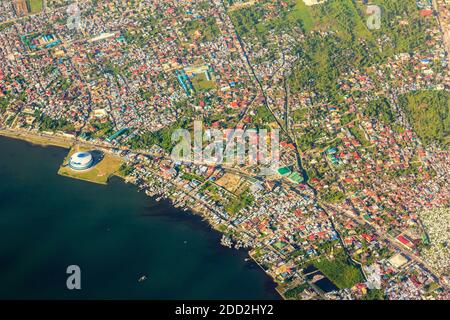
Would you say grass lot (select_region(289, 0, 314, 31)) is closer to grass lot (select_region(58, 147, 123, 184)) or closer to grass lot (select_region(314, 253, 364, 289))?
grass lot (select_region(58, 147, 123, 184))

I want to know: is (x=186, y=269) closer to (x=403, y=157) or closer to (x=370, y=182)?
(x=370, y=182)

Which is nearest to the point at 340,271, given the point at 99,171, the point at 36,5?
the point at 99,171

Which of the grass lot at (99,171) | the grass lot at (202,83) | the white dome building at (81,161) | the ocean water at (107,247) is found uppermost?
the grass lot at (202,83)

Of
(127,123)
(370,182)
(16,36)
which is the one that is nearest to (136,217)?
(127,123)

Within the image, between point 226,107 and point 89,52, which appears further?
point 89,52

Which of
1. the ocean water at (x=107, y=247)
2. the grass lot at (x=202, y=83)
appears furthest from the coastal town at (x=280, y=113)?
the ocean water at (x=107, y=247)

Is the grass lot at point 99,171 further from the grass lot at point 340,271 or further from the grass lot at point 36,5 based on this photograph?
the grass lot at point 36,5

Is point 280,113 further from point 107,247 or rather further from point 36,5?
point 36,5
